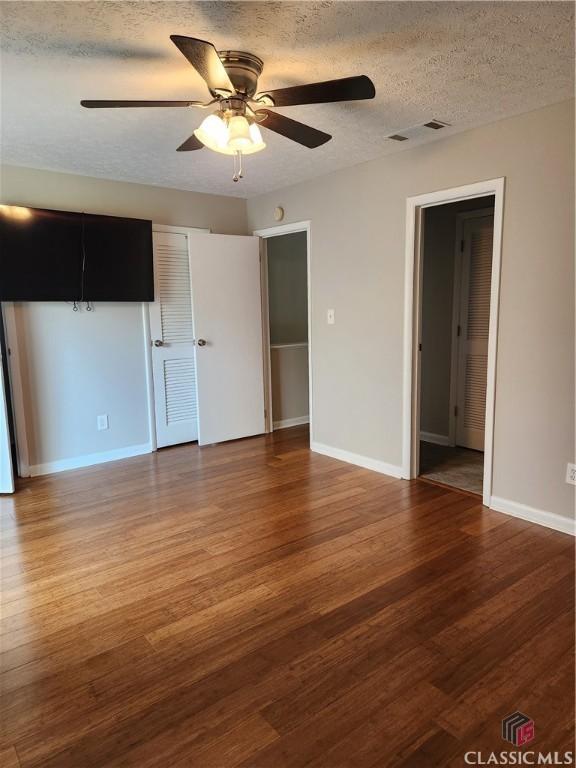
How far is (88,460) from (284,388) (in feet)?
7.10

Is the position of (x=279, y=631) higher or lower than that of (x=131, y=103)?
lower

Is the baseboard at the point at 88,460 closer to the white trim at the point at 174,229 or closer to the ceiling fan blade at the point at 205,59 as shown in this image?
the white trim at the point at 174,229

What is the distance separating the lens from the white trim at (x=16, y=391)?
3.73 meters

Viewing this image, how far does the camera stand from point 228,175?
3.95 m

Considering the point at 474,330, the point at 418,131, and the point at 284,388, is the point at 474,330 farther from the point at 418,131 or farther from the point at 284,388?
the point at 284,388

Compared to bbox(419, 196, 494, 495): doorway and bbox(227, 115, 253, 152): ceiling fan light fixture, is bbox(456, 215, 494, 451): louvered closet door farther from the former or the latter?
bbox(227, 115, 253, 152): ceiling fan light fixture

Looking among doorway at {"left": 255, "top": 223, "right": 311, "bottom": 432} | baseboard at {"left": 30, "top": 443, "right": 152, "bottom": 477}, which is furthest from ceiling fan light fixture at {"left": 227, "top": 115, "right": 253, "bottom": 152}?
baseboard at {"left": 30, "top": 443, "right": 152, "bottom": 477}

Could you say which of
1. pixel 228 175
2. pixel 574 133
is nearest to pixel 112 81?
pixel 228 175

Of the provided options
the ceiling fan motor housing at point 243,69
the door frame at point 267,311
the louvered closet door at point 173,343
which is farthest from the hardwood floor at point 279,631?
the ceiling fan motor housing at point 243,69

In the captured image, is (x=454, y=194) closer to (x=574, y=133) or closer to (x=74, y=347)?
(x=574, y=133)

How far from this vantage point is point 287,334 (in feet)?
18.9

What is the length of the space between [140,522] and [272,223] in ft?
9.92

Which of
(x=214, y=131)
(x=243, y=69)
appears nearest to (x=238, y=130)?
(x=214, y=131)

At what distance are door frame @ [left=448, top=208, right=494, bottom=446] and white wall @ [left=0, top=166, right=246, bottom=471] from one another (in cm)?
242
